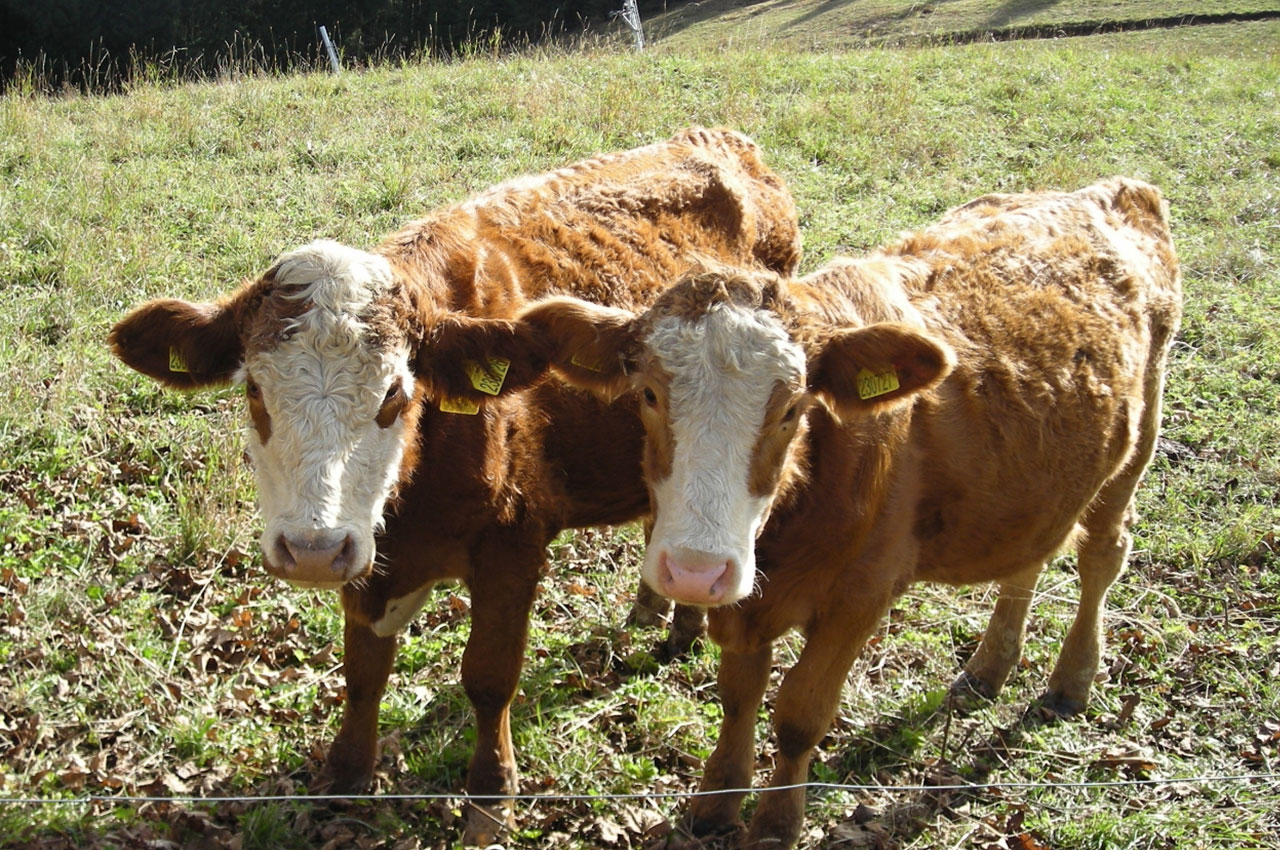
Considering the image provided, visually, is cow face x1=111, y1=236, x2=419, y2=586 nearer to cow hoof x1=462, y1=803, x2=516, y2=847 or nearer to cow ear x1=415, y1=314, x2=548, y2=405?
cow ear x1=415, y1=314, x2=548, y2=405

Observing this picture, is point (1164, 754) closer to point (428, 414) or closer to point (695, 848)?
point (695, 848)

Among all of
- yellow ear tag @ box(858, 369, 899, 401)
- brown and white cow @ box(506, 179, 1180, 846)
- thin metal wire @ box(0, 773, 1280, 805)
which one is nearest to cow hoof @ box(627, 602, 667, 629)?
thin metal wire @ box(0, 773, 1280, 805)

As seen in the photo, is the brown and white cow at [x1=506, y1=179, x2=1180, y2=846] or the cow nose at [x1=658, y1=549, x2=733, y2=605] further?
the brown and white cow at [x1=506, y1=179, x2=1180, y2=846]

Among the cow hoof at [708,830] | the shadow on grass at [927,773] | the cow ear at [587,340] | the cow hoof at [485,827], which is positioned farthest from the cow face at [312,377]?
the shadow on grass at [927,773]

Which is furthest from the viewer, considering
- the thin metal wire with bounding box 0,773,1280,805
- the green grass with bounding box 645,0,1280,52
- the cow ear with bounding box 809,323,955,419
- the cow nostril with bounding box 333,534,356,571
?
the green grass with bounding box 645,0,1280,52

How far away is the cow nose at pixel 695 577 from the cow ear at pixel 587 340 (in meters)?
0.79

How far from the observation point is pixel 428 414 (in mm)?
4363

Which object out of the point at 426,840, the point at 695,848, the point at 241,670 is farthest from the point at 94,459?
the point at 695,848

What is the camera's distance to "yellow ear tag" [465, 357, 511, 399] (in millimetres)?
4184

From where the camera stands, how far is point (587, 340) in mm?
4105

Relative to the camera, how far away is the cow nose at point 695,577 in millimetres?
3516

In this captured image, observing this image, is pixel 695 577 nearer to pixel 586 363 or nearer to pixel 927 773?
pixel 586 363

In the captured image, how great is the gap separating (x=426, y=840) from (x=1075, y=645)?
10.9 feet

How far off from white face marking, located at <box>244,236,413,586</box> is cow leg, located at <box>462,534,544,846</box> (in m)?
0.66
